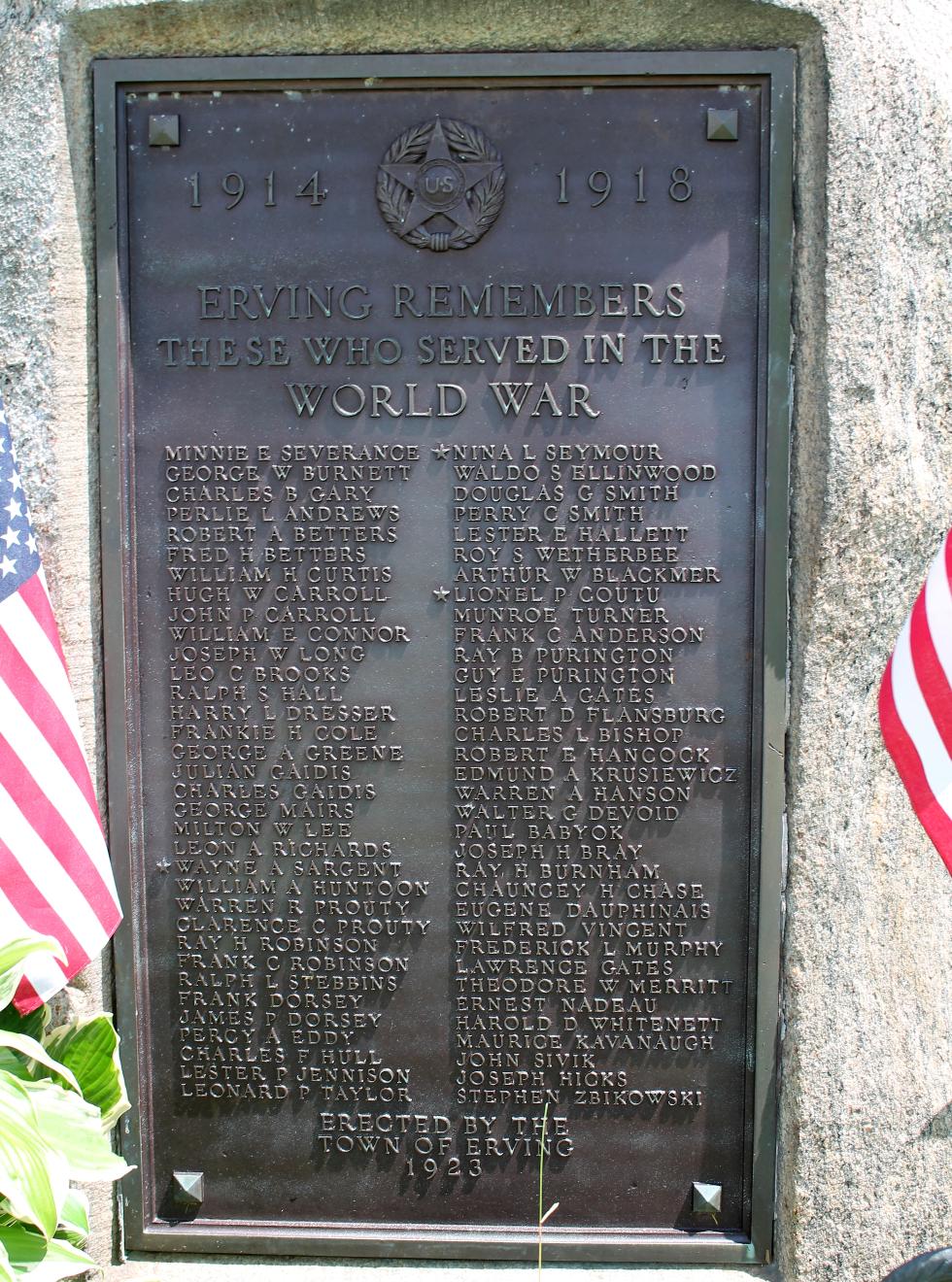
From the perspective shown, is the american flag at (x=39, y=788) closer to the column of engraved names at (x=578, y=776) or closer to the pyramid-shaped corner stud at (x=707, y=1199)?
the column of engraved names at (x=578, y=776)

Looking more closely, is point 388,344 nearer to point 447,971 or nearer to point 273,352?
point 273,352

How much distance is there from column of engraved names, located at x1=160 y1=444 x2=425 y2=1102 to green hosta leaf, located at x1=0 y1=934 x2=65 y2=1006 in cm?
61

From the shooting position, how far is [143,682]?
10.0 feet

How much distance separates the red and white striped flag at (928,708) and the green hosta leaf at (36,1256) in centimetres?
236

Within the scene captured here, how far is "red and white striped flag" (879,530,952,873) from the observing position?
255cm

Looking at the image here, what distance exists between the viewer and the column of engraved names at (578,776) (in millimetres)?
3008

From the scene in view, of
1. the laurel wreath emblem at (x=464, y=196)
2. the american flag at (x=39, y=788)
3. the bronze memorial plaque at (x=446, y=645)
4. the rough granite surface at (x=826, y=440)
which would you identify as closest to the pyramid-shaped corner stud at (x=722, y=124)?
the bronze memorial plaque at (x=446, y=645)

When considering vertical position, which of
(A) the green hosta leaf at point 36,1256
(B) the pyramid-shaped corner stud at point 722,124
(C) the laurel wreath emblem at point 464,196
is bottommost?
(A) the green hosta leaf at point 36,1256

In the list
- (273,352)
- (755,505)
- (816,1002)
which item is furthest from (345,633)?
(816,1002)

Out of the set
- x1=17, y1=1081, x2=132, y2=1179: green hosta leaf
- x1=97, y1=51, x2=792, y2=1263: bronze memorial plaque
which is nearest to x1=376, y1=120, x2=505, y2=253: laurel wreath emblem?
x1=97, y1=51, x2=792, y2=1263: bronze memorial plaque

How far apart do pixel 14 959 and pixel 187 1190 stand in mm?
1067

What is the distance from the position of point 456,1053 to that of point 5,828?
142 cm

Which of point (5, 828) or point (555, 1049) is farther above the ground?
point (5, 828)

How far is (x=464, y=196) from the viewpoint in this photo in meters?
2.95
